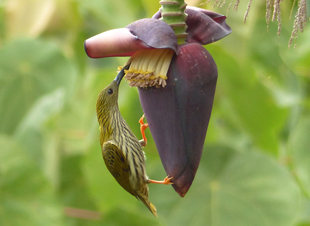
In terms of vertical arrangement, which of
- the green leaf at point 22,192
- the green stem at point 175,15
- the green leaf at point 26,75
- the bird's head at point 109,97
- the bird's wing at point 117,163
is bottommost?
the green leaf at point 22,192

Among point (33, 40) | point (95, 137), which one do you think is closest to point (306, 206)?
point (95, 137)

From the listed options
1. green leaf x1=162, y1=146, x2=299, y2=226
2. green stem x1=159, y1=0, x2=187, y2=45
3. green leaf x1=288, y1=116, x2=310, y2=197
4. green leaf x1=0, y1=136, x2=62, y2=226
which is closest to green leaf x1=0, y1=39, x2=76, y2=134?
green leaf x1=0, y1=136, x2=62, y2=226

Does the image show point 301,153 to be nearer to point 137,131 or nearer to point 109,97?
point 137,131

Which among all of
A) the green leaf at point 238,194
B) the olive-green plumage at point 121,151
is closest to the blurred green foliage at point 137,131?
the green leaf at point 238,194

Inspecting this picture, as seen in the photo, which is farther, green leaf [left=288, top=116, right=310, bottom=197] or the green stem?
green leaf [left=288, top=116, right=310, bottom=197]

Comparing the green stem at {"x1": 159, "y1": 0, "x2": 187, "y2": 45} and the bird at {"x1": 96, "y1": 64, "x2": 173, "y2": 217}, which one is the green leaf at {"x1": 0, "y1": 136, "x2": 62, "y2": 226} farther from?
the green stem at {"x1": 159, "y1": 0, "x2": 187, "y2": 45}

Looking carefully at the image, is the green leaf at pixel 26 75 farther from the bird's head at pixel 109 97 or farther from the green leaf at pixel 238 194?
the bird's head at pixel 109 97

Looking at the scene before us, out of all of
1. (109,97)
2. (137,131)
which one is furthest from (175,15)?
(137,131)

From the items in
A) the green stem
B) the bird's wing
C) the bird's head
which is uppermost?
the green stem
